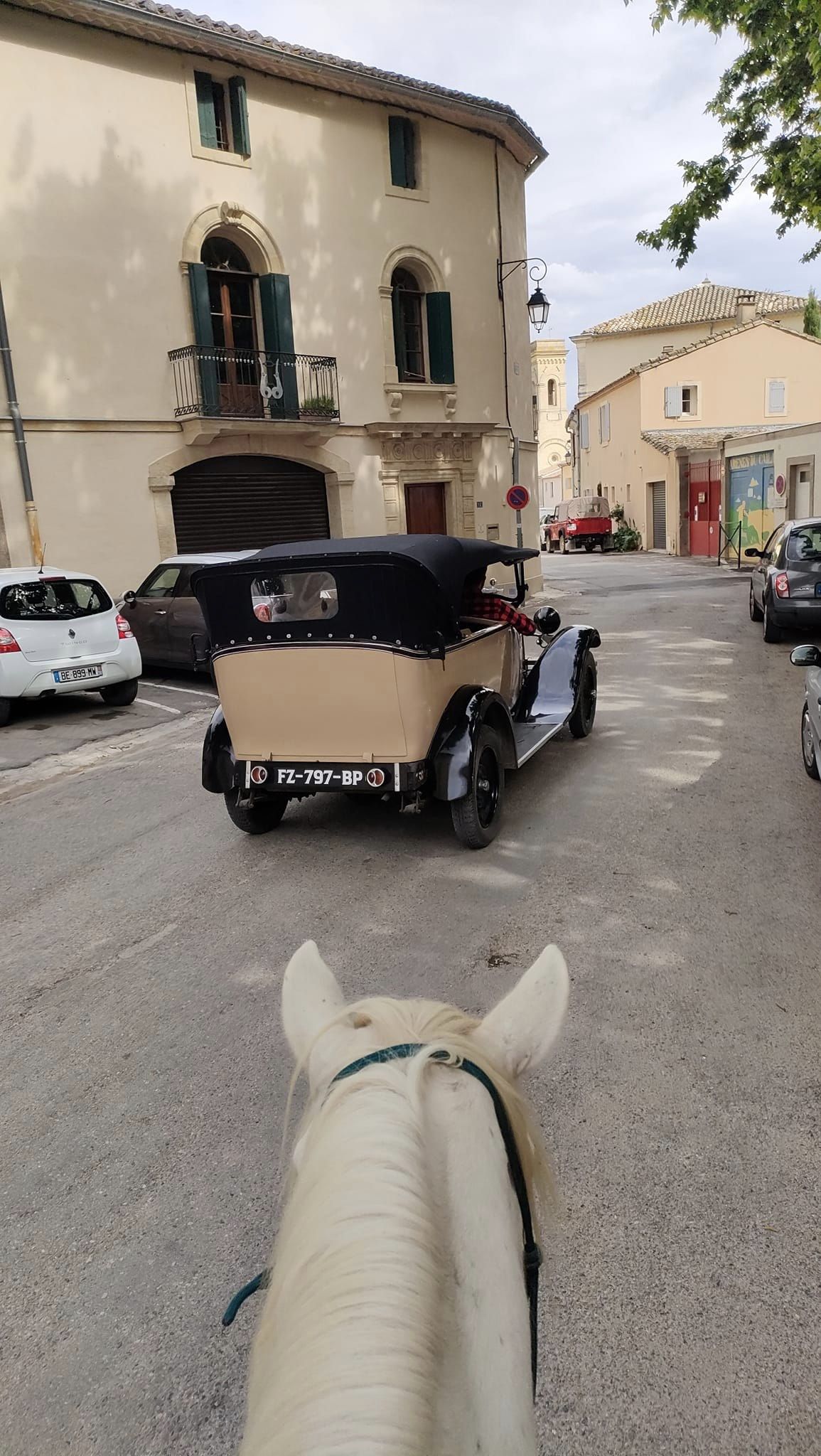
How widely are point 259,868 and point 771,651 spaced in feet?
28.9

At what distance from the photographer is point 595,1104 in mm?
3004

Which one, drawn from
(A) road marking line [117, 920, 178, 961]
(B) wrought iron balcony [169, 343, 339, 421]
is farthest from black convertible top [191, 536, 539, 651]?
(B) wrought iron balcony [169, 343, 339, 421]

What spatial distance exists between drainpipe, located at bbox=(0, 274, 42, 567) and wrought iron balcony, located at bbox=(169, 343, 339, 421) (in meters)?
2.66

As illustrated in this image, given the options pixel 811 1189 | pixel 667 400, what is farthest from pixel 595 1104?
pixel 667 400

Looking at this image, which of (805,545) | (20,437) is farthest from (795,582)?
(20,437)

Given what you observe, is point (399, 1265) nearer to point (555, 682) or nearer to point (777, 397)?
point (555, 682)

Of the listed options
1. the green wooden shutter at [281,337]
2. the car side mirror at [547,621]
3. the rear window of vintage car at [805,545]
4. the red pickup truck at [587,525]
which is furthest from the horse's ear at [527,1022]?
the red pickup truck at [587,525]

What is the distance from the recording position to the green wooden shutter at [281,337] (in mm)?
16250

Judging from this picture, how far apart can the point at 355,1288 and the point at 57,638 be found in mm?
9548

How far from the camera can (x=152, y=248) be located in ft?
48.0

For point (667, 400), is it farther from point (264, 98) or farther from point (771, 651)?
point (771, 651)

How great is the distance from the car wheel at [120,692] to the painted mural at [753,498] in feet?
60.5

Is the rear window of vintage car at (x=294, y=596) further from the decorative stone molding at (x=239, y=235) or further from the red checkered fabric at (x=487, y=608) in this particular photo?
the decorative stone molding at (x=239, y=235)

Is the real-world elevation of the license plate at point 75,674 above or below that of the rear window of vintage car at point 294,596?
below
